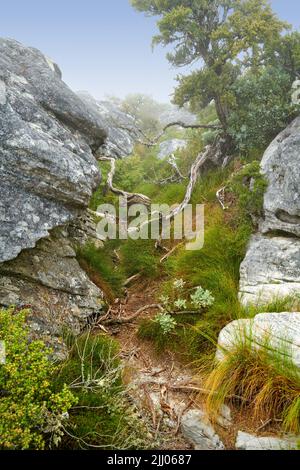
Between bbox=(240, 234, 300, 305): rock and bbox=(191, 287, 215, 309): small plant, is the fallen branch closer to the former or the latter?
bbox=(191, 287, 215, 309): small plant

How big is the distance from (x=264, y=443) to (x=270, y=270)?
2.71 meters

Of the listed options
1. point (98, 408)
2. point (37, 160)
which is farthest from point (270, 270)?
point (37, 160)

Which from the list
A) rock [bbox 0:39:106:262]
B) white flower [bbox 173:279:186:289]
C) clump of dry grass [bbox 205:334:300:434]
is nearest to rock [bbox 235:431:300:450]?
clump of dry grass [bbox 205:334:300:434]

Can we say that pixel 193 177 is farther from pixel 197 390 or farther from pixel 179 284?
pixel 197 390

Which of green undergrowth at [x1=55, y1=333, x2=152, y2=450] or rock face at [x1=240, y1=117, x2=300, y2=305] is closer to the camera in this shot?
green undergrowth at [x1=55, y1=333, x2=152, y2=450]

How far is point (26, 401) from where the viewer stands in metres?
3.22

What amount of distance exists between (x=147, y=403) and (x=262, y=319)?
182cm

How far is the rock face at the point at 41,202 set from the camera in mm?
4820

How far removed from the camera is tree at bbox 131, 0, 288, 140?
8148mm

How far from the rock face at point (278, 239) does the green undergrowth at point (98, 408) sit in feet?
7.40

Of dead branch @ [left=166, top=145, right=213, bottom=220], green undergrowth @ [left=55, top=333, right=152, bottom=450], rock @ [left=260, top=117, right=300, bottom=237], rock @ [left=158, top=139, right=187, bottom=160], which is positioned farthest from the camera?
rock @ [left=158, top=139, right=187, bottom=160]

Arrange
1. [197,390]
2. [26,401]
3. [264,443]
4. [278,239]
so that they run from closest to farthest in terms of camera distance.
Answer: [26,401], [264,443], [197,390], [278,239]
